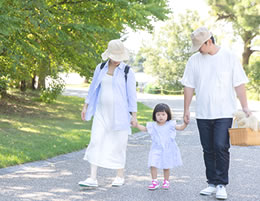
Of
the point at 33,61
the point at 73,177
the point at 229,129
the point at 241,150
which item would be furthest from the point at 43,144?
the point at 33,61

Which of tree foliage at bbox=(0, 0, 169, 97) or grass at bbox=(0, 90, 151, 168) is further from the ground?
tree foliage at bbox=(0, 0, 169, 97)

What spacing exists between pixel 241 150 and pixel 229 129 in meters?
3.82

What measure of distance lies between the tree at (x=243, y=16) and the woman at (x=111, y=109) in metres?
28.2

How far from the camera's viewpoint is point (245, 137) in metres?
4.67

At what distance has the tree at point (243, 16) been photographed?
3192 cm

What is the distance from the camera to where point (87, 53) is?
12164mm

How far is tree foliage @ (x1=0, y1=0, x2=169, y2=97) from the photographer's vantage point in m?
9.74

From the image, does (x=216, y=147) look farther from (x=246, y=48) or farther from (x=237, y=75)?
(x=246, y=48)

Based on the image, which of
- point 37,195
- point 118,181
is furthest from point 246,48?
point 37,195

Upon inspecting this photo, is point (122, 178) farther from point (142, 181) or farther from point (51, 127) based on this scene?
point (51, 127)

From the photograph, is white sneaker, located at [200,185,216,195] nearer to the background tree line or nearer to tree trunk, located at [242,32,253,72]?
the background tree line

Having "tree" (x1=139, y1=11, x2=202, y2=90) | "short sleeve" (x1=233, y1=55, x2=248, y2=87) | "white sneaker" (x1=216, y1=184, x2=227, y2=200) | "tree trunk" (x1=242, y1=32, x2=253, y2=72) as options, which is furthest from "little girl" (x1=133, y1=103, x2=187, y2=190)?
"tree" (x1=139, y1=11, x2=202, y2=90)

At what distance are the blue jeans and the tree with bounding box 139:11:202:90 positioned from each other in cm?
3602

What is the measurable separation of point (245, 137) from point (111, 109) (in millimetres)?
1646
